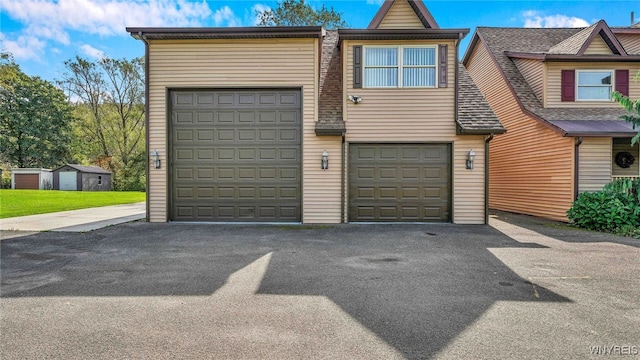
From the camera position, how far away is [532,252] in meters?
6.08

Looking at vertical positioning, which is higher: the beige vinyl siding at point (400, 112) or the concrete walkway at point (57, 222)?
the beige vinyl siding at point (400, 112)

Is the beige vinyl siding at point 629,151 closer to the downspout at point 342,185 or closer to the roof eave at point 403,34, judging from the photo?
the roof eave at point 403,34

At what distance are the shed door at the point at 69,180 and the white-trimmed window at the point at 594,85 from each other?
34.4 m

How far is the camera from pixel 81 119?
34.9 m

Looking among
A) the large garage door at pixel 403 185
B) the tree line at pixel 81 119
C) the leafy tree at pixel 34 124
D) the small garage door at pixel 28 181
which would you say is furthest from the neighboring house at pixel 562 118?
the leafy tree at pixel 34 124

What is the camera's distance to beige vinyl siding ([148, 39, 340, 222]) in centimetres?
941

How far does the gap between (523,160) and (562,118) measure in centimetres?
189

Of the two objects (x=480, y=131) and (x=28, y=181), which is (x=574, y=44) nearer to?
(x=480, y=131)

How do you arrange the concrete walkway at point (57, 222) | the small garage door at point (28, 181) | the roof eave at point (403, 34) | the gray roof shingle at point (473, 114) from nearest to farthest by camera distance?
the concrete walkway at point (57, 222) → the gray roof shingle at point (473, 114) → the roof eave at point (403, 34) → the small garage door at point (28, 181)

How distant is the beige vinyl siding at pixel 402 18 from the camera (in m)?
9.96

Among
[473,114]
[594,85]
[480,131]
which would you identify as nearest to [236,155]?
[480,131]

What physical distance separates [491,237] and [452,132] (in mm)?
3295

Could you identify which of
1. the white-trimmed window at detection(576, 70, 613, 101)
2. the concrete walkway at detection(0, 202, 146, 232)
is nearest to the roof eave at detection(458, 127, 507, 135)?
the white-trimmed window at detection(576, 70, 613, 101)

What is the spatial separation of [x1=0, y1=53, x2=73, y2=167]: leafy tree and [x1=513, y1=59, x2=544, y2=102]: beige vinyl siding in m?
40.9
